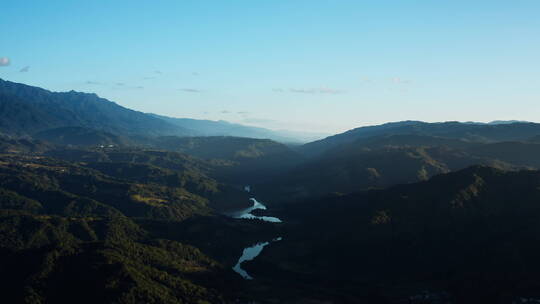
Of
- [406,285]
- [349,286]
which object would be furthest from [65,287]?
[406,285]

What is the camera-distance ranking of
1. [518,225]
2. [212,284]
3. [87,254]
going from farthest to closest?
1. [518,225]
2. [212,284]
3. [87,254]

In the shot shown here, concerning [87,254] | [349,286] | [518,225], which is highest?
[518,225]

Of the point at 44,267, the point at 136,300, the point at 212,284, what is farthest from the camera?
the point at 212,284

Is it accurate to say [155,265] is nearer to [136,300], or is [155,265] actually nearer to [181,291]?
[181,291]

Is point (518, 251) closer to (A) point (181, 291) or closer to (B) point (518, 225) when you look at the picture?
(B) point (518, 225)

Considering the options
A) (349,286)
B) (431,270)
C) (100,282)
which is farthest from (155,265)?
(431,270)

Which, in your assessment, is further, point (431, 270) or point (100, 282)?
point (431, 270)

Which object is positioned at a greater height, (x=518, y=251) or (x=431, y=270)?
(x=518, y=251)

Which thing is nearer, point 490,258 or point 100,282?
point 100,282

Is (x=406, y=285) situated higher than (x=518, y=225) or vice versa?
(x=518, y=225)
